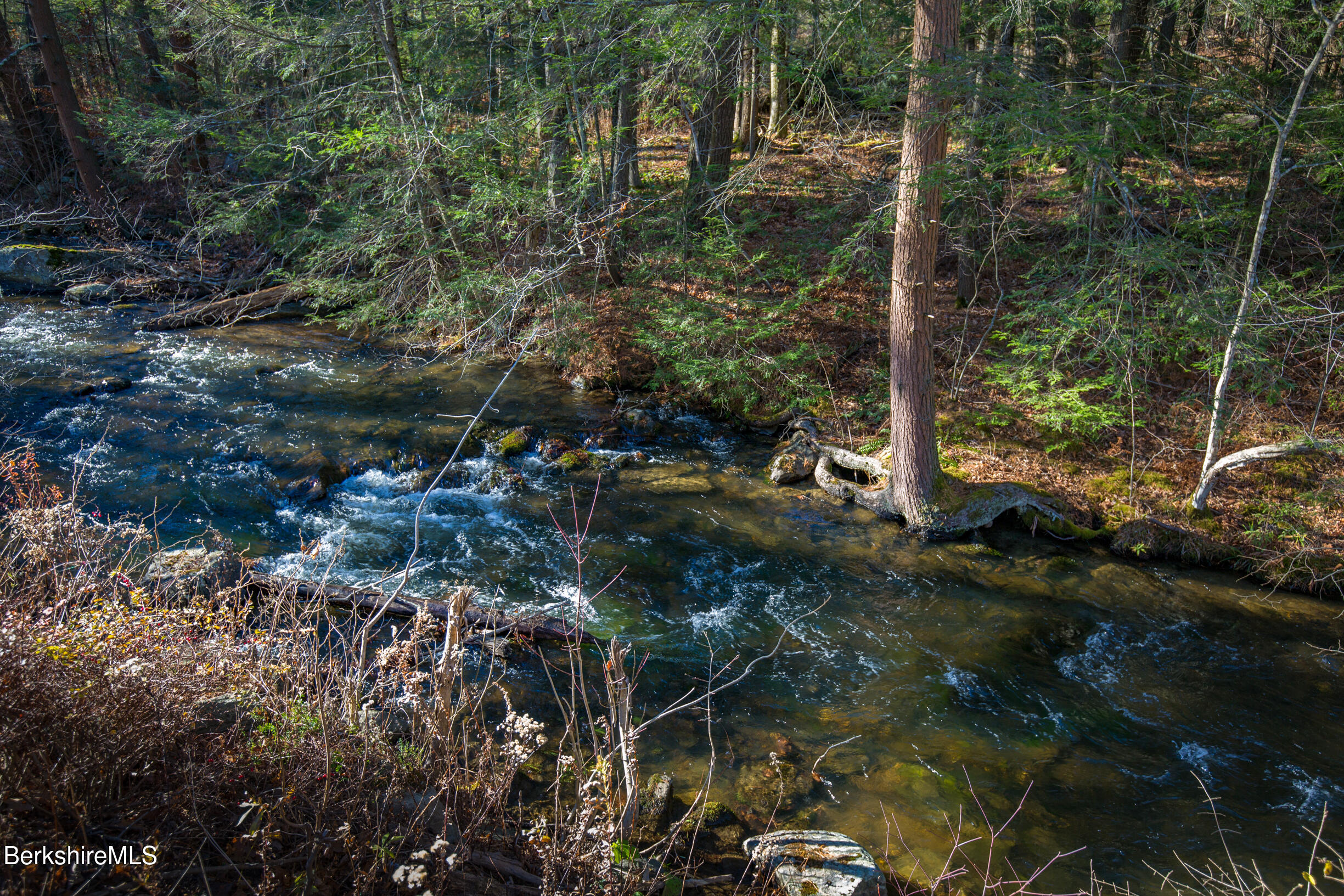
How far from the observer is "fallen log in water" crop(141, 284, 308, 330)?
13.9 meters

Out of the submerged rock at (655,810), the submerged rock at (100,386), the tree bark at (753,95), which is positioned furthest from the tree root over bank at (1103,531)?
the submerged rock at (100,386)

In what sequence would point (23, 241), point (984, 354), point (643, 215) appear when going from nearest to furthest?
point (984, 354) < point (643, 215) < point (23, 241)

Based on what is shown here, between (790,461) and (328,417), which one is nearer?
(790,461)

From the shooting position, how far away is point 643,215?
12172 mm

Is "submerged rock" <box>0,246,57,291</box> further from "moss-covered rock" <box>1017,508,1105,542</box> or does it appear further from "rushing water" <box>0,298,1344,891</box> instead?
"moss-covered rock" <box>1017,508,1105,542</box>

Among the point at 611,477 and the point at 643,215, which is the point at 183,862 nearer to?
the point at 611,477

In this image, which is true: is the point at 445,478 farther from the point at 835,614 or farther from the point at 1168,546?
the point at 1168,546

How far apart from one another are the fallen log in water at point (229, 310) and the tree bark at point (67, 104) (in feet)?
17.0

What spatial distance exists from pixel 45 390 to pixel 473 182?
728cm

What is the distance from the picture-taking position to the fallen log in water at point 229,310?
13.9 metres

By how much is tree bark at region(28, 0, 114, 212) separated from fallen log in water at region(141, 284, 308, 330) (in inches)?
204

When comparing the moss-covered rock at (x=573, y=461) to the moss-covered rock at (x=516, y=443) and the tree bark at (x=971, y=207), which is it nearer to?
the moss-covered rock at (x=516, y=443)

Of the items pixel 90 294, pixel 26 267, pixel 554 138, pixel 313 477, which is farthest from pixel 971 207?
pixel 26 267

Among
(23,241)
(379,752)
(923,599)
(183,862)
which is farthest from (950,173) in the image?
(23,241)
